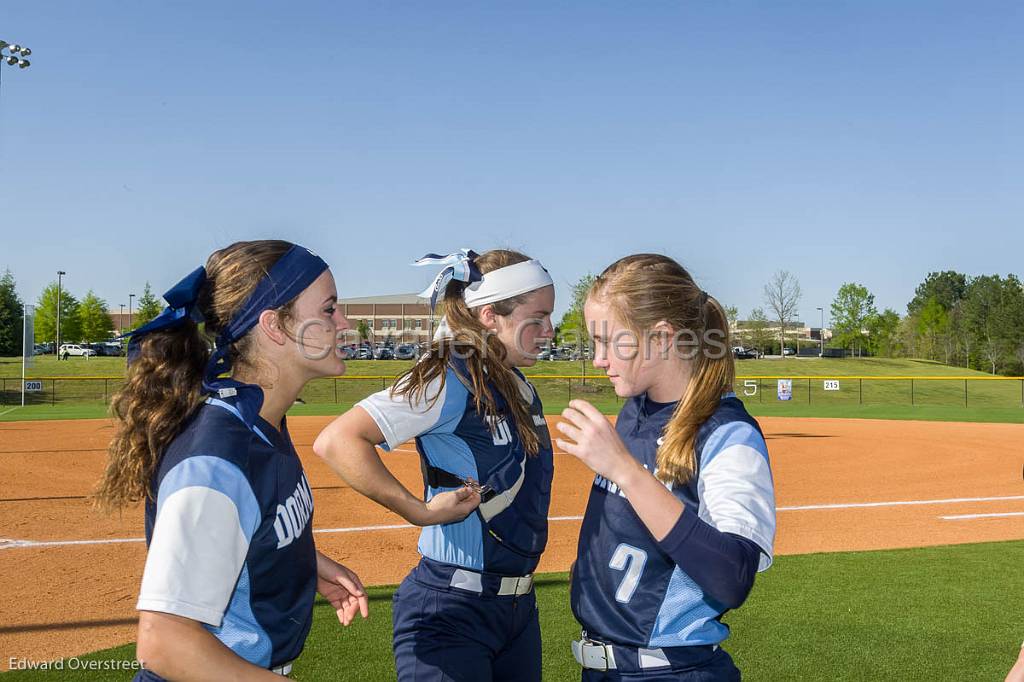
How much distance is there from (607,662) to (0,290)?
9389 centimetres

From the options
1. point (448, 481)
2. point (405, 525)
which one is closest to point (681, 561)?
point (448, 481)

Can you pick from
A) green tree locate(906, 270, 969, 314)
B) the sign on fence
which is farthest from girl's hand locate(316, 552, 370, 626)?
green tree locate(906, 270, 969, 314)

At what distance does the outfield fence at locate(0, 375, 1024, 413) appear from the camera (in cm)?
3891

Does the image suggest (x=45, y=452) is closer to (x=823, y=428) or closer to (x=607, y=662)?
(x=607, y=662)

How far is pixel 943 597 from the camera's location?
692 cm

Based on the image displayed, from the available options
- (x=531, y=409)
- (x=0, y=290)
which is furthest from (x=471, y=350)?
(x=0, y=290)

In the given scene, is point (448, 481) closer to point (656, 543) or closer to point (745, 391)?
point (656, 543)

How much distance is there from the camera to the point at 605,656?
7.91ft

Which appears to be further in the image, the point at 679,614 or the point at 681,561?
the point at 679,614

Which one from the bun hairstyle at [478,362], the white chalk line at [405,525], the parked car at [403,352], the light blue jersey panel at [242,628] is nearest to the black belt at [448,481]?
the bun hairstyle at [478,362]

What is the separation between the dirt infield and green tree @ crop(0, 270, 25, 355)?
6843cm

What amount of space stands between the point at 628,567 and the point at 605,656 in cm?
27

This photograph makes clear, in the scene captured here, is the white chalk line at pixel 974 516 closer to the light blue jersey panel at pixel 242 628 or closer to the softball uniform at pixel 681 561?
the softball uniform at pixel 681 561

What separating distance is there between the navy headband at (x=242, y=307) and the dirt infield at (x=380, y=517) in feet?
9.62
